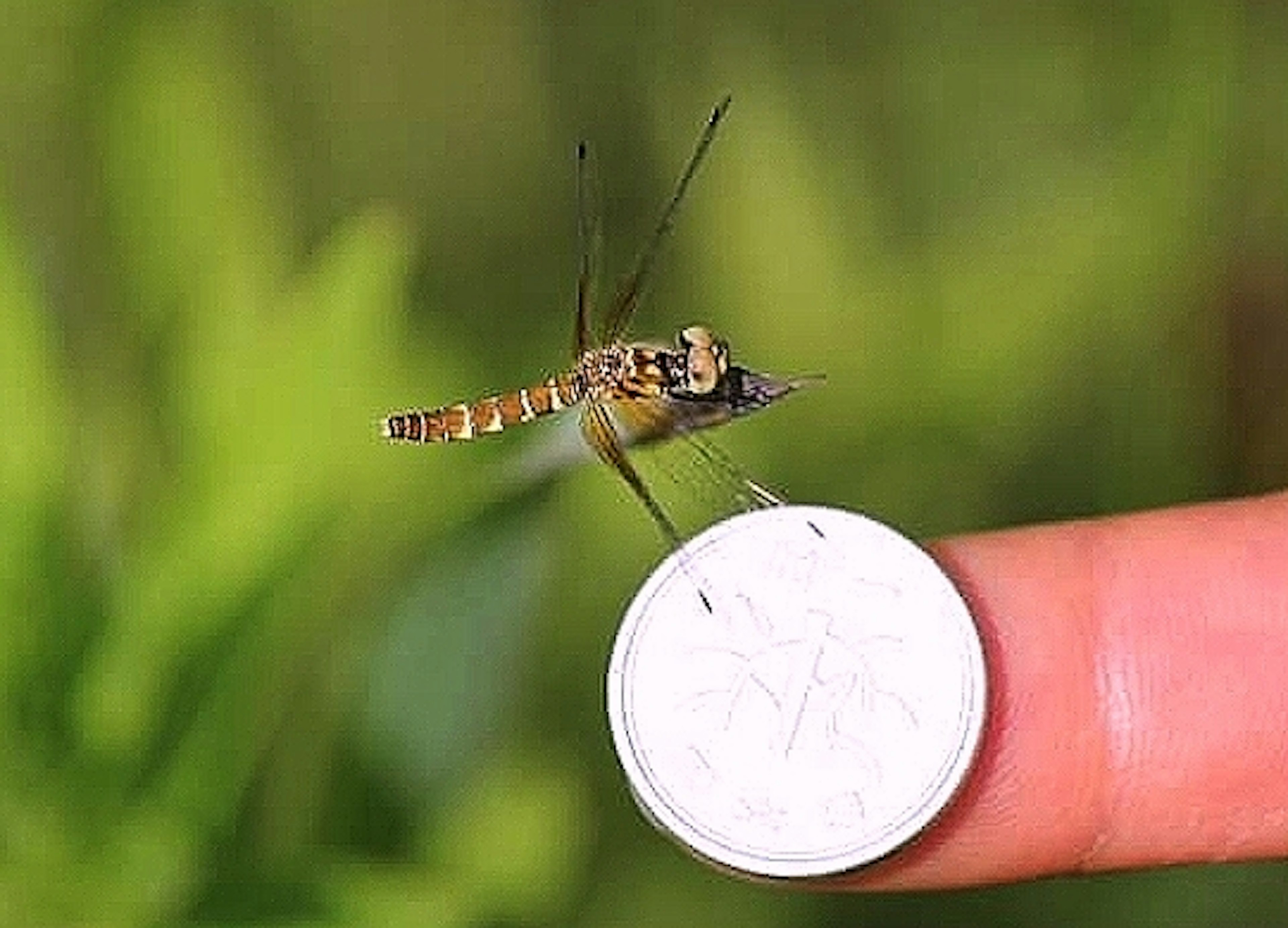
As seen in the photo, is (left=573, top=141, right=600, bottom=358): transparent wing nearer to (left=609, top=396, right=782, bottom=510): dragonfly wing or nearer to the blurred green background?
the blurred green background

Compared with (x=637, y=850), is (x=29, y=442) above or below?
above

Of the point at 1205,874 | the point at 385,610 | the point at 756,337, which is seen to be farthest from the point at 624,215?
the point at 1205,874

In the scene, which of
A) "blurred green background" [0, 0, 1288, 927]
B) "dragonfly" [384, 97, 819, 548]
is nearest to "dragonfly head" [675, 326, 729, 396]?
"dragonfly" [384, 97, 819, 548]

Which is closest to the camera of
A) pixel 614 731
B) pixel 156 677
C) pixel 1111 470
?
pixel 614 731

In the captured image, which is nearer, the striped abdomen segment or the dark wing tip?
the striped abdomen segment

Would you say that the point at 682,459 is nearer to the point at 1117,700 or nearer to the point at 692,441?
the point at 692,441

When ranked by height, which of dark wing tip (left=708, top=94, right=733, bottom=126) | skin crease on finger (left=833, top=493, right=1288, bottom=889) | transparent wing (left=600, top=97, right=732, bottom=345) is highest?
dark wing tip (left=708, top=94, right=733, bottom=126)

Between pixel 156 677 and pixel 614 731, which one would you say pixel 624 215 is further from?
pixel 614 731
